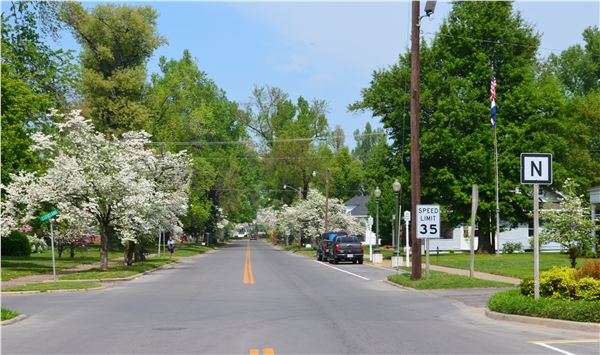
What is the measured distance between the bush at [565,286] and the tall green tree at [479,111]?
36253 millimetres

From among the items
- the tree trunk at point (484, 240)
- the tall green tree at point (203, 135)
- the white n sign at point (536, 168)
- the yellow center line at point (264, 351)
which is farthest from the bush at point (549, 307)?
the tall green tree at point (203, 135)

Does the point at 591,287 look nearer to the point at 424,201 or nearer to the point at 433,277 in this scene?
the point at 433,277

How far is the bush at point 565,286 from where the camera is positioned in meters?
15.7

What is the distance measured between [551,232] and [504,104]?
2476 cm

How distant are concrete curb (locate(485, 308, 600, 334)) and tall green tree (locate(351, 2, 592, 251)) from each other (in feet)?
123

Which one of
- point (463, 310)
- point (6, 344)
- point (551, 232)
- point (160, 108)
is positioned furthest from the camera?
point (160, 108)

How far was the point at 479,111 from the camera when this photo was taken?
177 feet

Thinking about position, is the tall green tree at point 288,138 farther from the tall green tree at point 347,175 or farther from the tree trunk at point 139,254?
the tree trunk at point 139,254

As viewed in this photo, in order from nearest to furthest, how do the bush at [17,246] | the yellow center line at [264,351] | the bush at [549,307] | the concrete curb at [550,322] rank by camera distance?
the yellow center line at [264,351], the concrete curb at [550,322], the bush at [549,307], the bush at [17,246]

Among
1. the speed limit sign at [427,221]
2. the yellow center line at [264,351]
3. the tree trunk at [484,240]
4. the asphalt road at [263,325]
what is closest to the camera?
the yellow center line at [264,351]

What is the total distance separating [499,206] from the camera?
2111 inches

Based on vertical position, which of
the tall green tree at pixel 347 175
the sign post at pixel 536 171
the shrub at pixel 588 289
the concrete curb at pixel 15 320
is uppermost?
the tall green tree at pixel 347 175

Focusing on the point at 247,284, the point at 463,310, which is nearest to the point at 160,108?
the point at 247,284

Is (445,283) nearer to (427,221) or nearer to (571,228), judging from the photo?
(427,221)
